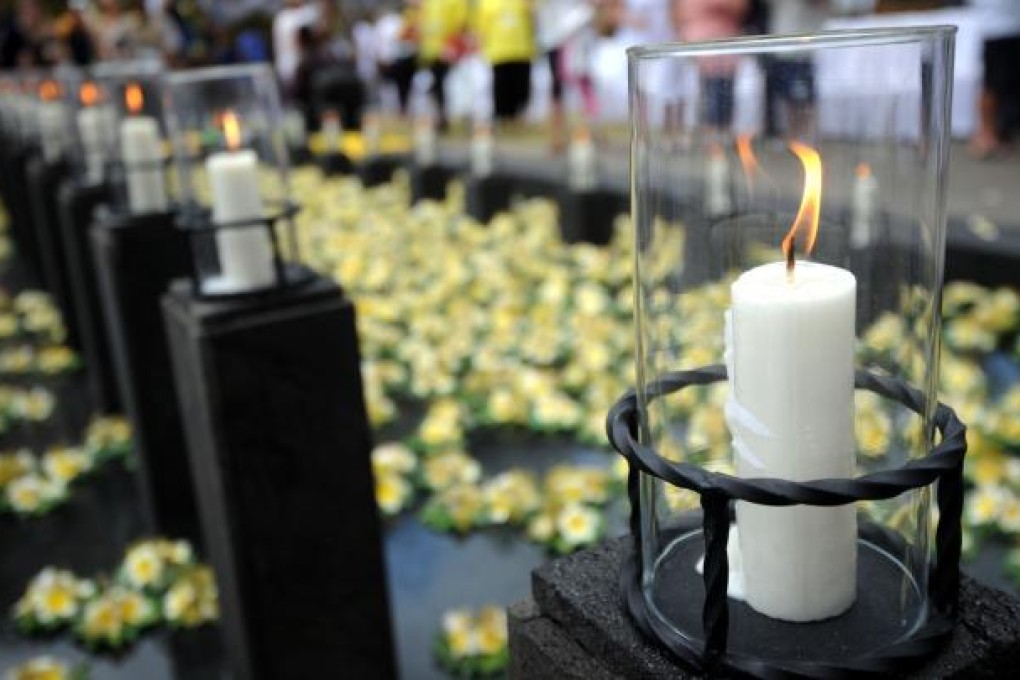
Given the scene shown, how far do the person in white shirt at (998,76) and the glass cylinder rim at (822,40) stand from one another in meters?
5.70

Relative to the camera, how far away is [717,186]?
848 millimetres

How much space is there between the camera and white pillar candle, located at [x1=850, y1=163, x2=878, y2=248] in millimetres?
771

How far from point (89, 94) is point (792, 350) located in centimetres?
305

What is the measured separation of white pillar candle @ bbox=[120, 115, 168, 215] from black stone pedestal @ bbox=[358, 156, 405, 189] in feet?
13.3

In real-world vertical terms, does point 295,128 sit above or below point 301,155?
above

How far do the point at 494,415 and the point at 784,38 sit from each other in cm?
228

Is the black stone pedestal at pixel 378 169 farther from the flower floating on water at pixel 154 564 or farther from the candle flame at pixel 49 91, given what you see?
the flower floating on water at pixel 154 564

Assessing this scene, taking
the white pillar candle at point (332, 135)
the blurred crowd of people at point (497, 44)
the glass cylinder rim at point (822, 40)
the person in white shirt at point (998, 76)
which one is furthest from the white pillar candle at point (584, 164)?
→ the glass cylinder rim at point (822, 40)

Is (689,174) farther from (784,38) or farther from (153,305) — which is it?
(153,305)

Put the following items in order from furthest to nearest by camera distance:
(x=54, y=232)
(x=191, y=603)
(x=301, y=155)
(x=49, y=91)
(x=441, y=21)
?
(x=441, y=21)
(x=301, y=155)
(x=49, y=91)
(x=54, y=232)
(x=191, y=603)

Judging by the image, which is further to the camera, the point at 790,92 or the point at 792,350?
the point at 790,92

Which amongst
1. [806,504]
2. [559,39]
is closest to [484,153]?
[559,39]

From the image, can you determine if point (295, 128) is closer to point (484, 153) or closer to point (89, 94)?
point (484, 153)

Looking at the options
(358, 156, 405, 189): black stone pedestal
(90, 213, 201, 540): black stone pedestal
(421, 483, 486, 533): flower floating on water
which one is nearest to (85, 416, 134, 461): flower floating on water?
(90, 213, 201, 540): black stone pedestal
